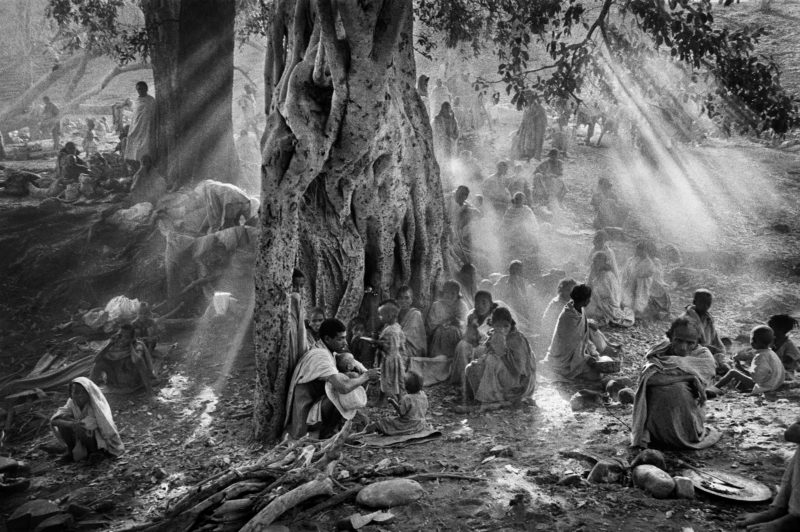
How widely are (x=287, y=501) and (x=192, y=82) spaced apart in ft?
36.0

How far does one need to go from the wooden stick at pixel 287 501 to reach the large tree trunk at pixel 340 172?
199 centimetres

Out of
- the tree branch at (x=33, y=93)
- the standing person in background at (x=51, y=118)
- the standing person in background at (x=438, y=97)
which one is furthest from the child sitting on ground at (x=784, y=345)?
the tree branch at (x=33, y=93)

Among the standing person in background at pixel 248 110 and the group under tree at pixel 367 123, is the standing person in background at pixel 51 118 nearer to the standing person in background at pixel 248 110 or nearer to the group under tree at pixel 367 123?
the standing person in background at pixel 248 110

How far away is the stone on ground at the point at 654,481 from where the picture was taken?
5359mm

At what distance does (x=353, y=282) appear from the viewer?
29.3ft

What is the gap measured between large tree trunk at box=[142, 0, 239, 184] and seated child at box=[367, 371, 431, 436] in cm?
897

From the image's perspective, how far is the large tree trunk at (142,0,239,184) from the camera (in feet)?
45.5

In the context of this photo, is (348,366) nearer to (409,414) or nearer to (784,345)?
(409,414)

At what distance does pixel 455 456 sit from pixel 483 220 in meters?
7.81

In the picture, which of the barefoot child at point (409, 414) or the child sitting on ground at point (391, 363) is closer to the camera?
the barefoot child at point (409, 414)

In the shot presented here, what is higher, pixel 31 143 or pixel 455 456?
pixel 31 143

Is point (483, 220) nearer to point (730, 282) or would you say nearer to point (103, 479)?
point (730, 282)

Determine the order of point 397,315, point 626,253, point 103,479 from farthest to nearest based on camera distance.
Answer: point 626,253 → point 397,315 → point 103,479

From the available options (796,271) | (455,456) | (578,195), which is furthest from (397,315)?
(578,195)
